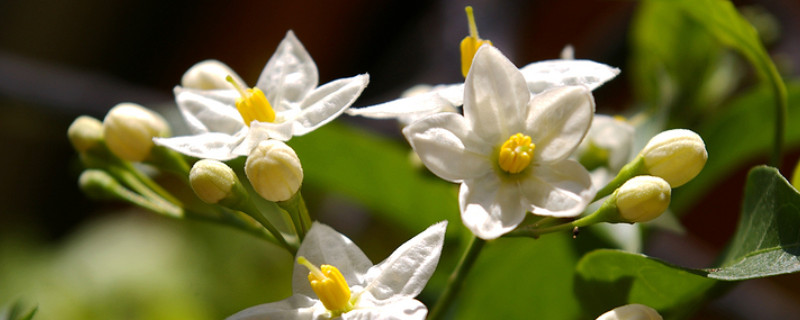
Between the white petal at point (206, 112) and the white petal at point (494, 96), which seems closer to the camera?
the white petal at point (494, 96)

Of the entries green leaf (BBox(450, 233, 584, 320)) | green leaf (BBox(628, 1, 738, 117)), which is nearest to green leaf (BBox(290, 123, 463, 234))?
green leaf (BBox(450, 233, 584, 320))

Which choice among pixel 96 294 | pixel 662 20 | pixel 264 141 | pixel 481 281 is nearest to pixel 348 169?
pixel 481 281

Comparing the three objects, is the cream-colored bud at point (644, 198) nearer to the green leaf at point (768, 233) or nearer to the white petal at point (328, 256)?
the green leaf at point (768, 233)

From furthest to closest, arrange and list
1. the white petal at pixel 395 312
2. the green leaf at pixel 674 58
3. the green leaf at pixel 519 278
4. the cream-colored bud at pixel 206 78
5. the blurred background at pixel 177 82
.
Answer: the blurred background at pixel 177 82, the green leaf at pixel 674 58, the green leaf at pixel 519 278, the cream-colored bud at pixel 206 78, the white petal at pixel 395 312

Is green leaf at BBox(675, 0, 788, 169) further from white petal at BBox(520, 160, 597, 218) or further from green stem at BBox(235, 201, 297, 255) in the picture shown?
green stem at BBox(235, 201, 297, 255)

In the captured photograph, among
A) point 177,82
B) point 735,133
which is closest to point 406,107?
point 735,133

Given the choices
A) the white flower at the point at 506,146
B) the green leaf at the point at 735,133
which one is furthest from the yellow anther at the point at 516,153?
the green leaf at the point at 735,133

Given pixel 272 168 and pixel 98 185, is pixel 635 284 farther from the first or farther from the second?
pixel 98 185
